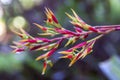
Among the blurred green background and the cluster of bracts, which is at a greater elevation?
the cluster of bracts

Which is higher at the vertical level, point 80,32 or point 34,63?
point 80,32

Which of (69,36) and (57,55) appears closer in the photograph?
(69,36)

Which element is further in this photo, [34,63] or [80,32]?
[34,63]

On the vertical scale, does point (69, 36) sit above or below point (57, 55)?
above

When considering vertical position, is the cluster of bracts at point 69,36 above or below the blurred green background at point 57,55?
above

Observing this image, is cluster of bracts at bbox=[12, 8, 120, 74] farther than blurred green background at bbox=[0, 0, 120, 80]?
No

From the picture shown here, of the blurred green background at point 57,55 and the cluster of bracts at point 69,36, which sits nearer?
the cluster of bracts at point 69,36

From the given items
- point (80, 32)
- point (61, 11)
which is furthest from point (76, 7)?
point (80, 32)

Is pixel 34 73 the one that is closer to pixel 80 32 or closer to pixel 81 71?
pixel 81 71
